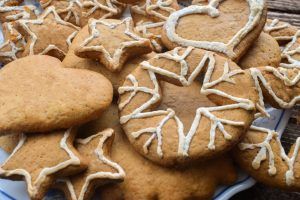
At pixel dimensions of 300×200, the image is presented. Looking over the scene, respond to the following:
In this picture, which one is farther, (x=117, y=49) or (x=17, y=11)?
(x=17, y=11)

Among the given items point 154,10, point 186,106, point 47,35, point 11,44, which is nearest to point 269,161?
point 186,106

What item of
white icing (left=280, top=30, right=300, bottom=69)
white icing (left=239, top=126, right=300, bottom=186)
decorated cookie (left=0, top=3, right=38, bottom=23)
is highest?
white icing (left=280, top=30, right=300, bottom=69)

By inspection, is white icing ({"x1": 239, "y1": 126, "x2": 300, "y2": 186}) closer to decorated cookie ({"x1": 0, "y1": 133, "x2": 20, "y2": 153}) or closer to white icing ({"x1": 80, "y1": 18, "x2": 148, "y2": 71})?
white icing ({"x1": 80, "y1": 18, "x2": 148, "y2": 71})

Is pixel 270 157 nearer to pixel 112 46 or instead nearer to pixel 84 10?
pixel 112 46

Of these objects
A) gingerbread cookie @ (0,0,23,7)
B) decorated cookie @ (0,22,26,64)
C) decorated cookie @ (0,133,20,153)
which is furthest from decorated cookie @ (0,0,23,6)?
decorated cookie @ (0,133,20,153)

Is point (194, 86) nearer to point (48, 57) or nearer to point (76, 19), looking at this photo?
point (48, 57)

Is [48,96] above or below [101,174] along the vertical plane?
above
